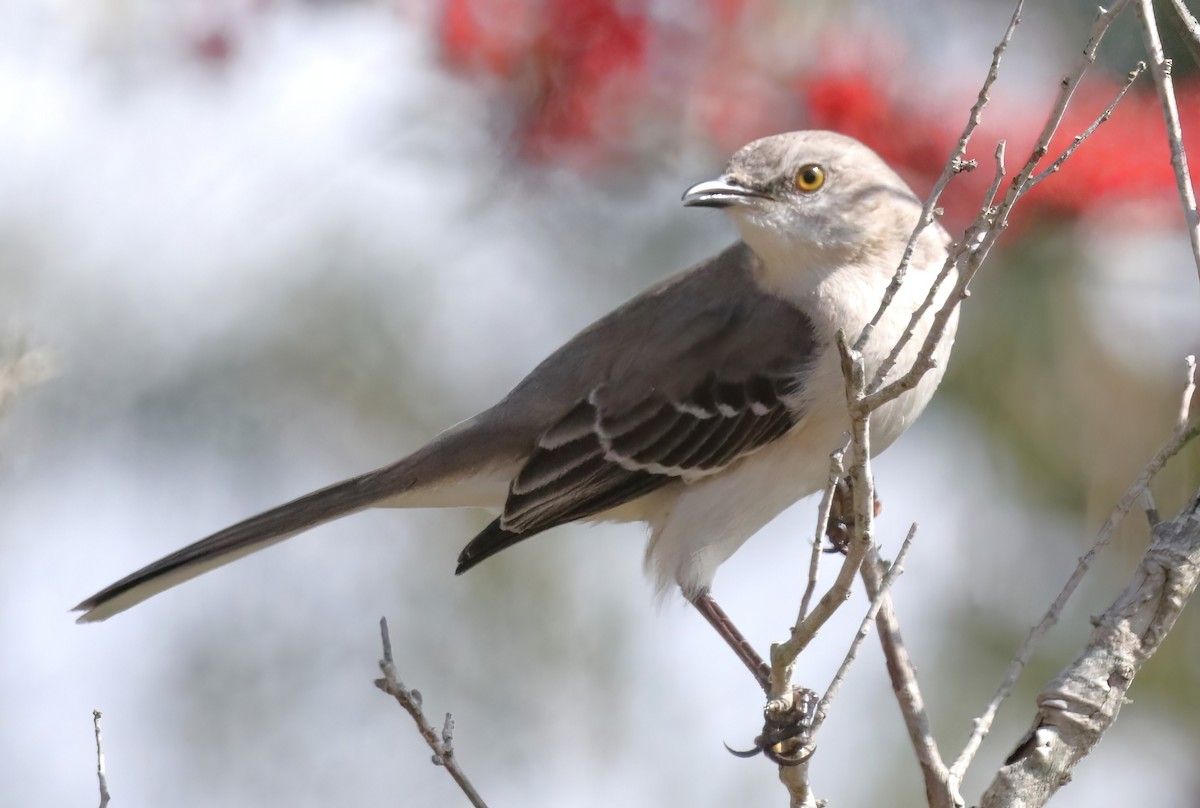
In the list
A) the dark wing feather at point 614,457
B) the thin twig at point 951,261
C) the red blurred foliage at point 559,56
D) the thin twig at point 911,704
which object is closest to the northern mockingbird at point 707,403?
the dark wing feather at point 614,457

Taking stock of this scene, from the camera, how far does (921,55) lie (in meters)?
4.98

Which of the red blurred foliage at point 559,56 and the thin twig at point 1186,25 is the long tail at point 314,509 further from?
the thin twig at point 1186,25

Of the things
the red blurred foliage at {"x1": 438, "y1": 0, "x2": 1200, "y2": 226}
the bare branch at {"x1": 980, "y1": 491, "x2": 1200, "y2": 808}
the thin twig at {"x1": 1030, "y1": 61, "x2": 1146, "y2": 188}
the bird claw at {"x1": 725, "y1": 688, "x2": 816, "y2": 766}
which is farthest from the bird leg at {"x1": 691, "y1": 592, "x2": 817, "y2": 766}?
the red blurred foliage at {"x1": 438, "y1": 0, "x2": 1200, "y2": 226}

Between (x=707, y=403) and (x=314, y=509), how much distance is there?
1238 millimetres

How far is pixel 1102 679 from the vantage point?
2771mm

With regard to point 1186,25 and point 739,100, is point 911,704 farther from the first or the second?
point 739,100

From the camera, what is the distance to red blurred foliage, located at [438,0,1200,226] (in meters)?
4.83

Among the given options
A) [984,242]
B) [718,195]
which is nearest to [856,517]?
[984,242]

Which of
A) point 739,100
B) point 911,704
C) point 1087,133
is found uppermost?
point 739,100

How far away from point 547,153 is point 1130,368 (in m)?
2.19

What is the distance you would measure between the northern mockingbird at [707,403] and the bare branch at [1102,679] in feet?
3.37

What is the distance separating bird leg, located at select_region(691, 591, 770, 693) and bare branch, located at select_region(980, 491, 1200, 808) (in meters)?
1.06

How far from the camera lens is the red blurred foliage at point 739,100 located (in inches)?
190

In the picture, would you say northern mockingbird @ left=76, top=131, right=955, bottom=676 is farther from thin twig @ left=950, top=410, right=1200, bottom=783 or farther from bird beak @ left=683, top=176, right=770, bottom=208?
thin twig @ left=950, top=410, right=1200, bottom=783
